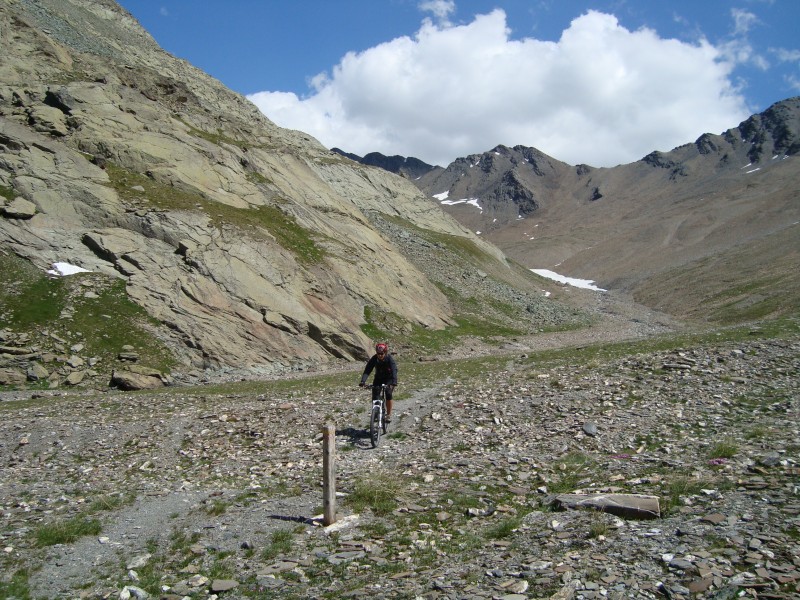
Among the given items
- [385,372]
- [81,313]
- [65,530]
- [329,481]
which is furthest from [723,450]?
[81,313]

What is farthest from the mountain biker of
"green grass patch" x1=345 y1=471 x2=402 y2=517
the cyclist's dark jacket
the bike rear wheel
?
"green grass patch" x1=345 y1=471 x2=402 y2=517

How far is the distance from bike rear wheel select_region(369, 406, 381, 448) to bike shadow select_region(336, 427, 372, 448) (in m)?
0.30

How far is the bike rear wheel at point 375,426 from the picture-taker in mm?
16750

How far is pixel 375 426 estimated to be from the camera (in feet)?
55.1

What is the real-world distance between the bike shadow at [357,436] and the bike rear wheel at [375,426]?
304 millimetres

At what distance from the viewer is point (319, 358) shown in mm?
39719

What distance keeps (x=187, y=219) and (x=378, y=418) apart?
106 feet

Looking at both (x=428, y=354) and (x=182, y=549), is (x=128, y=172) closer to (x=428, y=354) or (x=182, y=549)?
(x=428, y=354)

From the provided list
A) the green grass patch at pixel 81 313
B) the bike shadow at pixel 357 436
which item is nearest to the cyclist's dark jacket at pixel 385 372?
the bike shadow at pixel 357 436

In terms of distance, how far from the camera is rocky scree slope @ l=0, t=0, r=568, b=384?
37.0 meters

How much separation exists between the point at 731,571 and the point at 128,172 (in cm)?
5144

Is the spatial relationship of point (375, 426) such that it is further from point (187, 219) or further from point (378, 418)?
point (187, 219)

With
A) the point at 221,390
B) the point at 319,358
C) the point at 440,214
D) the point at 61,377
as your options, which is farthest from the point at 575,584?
the point at 440,214

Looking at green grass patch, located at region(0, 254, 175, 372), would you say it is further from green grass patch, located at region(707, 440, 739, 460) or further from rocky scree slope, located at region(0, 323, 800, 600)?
green grass patch, located at region(707, 440, 739, 460)
